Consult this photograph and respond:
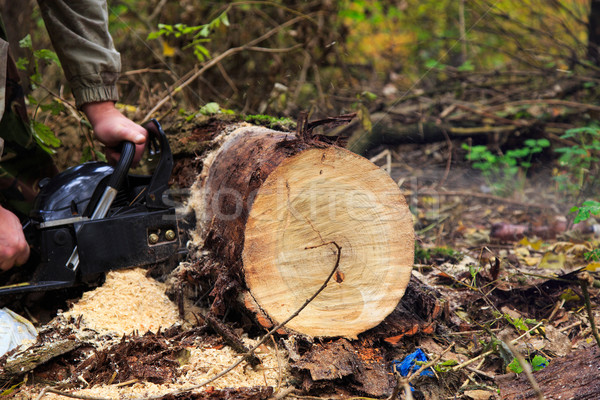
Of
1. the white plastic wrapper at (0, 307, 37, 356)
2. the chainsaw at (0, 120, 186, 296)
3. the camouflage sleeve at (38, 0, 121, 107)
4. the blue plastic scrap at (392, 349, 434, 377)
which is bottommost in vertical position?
the blue plastic scrap at (392, 349, 434, 377)

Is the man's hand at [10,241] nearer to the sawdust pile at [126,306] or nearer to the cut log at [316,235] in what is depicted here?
the sawdust pile at [126,306]

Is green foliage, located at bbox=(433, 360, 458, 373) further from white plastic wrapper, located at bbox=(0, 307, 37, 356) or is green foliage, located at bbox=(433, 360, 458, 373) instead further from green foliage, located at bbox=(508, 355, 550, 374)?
white plastic wrapper, located at bbox=(0, 307, 37, 356)

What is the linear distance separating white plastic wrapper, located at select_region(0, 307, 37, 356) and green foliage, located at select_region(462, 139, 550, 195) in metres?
4.16

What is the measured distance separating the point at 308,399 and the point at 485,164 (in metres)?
3.86

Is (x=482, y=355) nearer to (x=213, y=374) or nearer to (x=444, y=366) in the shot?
(x=444, y=366)

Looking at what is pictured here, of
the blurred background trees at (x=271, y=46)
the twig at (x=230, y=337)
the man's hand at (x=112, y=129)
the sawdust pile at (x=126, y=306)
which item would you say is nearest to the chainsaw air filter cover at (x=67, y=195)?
the man's hand at (x=112, y=129)

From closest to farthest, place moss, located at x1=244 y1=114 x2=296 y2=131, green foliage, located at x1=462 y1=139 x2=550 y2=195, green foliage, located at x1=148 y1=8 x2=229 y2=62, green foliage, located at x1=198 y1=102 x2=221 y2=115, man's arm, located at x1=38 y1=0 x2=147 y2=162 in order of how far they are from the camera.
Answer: man's arm, located at x1=38 y1=0 x2=147 y2=162
moss, located at x1=244 y1=114 x2=296 y2=131
green foliage, located at x1=198 y1=102 x2=221 y2=115
green foliage, located at x1=148 y1=8 x2=229 y2=62
green foliage, located at x1=462 y1=139 x2=550 y2=195

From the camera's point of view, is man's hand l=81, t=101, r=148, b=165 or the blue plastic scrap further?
man's hand l=81, t=101, r=148, b=165

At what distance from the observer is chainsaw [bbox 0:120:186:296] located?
208 cm

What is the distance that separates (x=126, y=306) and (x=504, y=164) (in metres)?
4.37

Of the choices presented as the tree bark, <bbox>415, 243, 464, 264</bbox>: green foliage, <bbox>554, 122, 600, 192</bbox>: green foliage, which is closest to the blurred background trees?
the tree bark

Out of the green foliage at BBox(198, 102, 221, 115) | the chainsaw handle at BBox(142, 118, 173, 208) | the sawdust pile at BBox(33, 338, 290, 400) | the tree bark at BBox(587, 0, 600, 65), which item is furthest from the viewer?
the tree bark at BBox(587, 0, 600, 65)

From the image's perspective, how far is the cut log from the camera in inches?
75.8

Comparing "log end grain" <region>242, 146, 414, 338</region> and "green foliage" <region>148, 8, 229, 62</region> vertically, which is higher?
"green foliage" <region>148, 8, 229, 62</region>
